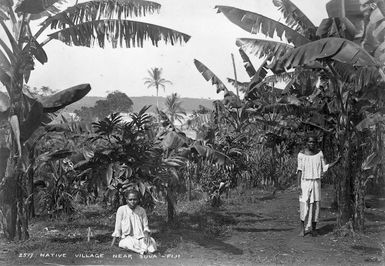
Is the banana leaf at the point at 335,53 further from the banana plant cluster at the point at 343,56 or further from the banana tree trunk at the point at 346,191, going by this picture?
the banana tree trunk at the point at 346,191

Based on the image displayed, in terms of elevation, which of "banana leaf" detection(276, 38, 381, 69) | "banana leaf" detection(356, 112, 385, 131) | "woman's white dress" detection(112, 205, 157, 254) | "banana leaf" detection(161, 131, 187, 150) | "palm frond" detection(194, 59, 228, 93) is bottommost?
"woman's white dress" detection(112, 205, 157, 254)

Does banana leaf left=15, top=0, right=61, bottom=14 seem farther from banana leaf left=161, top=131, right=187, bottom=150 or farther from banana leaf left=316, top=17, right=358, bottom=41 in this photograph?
banana leaf left=316, top=17, right=358, bottom=41

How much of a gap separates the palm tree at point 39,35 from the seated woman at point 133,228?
5.11 feet

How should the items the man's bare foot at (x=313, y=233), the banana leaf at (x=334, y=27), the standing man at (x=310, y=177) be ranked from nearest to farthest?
1. the banana leaf at (x=334, y=27)
2. the standing man at (x=310, y=177)
3. the man's bare foot at (x=313, y=233)

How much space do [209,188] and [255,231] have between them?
281 cm

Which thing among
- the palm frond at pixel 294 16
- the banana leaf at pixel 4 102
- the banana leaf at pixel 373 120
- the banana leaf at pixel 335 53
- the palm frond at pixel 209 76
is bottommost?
the banana leaf at pixel 373 120

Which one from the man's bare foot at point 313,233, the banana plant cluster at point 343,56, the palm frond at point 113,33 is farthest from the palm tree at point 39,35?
the man's bare foot at point 313,233

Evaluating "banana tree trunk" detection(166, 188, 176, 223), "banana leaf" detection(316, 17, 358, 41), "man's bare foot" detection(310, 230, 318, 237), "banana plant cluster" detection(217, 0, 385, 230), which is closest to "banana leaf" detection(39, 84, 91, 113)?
"banana tree trunk" detection(166, 188, 176, 223)

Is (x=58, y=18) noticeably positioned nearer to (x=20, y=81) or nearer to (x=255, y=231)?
(x=20, y=81)

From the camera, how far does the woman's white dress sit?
6.46 m

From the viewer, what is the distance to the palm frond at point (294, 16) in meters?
8.09

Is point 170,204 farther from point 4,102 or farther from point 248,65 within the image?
point 248,65

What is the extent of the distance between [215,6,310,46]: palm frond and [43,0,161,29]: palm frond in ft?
5.46

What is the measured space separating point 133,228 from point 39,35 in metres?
2.97
